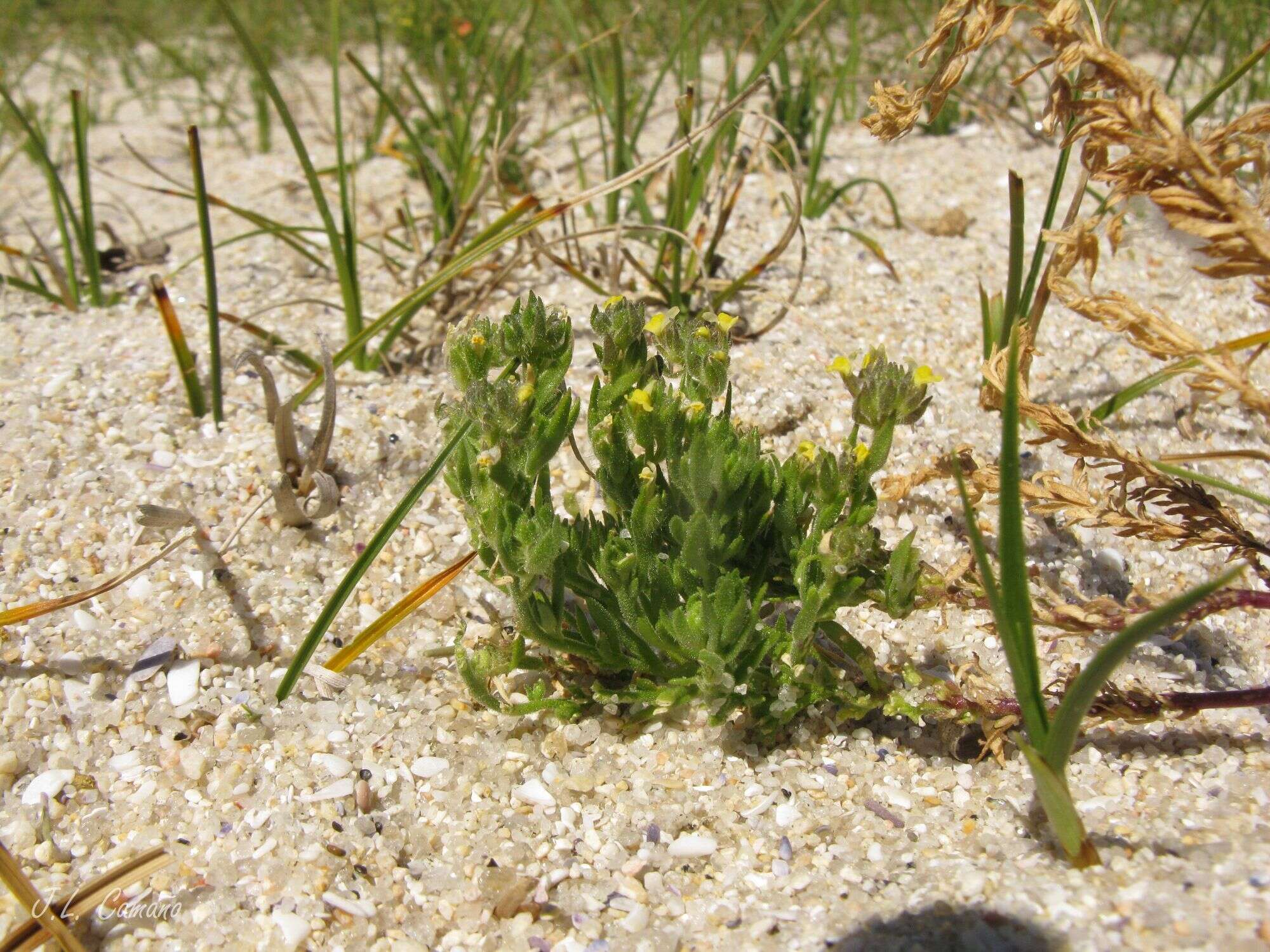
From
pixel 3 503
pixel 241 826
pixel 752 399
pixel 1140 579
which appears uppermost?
pixel 3 503

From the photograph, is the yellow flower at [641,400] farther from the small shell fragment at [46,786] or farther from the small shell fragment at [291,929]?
the small shell fragment at [46,786]

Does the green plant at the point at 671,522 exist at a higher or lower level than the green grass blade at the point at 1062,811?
higher

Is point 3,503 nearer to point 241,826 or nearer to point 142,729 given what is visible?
point 142,729

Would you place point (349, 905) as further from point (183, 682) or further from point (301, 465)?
point (301, 465)

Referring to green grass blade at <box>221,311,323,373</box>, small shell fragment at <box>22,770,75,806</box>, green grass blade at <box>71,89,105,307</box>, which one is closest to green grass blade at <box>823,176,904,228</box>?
green grass blade at <box>221,311,323,373</box>

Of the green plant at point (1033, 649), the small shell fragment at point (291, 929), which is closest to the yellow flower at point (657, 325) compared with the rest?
the green plant at point (1033, 649)

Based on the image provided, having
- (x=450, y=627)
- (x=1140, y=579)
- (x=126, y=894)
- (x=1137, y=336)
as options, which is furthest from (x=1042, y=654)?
(x=126, y=894)
